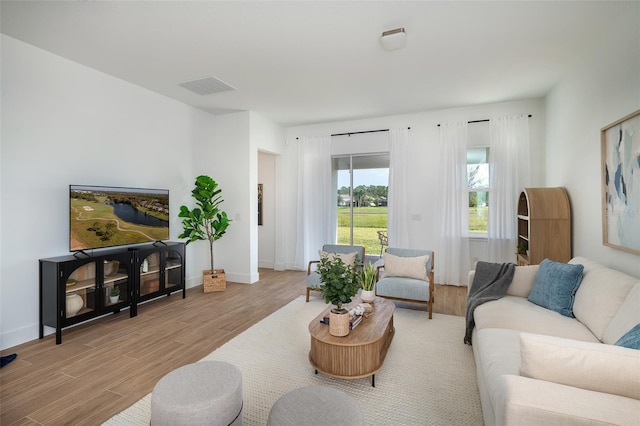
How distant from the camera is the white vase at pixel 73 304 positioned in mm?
3061

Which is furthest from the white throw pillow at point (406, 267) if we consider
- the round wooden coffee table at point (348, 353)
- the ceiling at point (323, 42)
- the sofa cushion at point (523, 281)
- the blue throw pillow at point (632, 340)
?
Answer: the ceiling at point (323, 42)

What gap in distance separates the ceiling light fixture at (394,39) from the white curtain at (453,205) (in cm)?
253

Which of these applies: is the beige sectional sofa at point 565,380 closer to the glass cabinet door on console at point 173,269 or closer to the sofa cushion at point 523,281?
the sofa cushion at point 523,281

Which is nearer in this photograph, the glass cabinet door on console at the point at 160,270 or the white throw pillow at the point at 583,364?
the white throw pillow at the point at 583,364

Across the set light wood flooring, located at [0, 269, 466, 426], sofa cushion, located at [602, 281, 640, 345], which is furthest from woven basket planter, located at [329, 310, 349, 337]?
sofa cushion, located at [602, 281, 640, 345]

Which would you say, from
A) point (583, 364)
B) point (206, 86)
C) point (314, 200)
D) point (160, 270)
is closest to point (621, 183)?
point (583, 364)


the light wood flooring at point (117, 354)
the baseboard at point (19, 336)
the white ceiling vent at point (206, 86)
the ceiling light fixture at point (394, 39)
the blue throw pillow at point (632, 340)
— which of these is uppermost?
the white ceiling vent at point (206, 86)

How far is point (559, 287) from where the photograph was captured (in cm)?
254

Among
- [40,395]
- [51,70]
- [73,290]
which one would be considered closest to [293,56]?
[51,70]

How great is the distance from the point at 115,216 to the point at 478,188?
216 inches

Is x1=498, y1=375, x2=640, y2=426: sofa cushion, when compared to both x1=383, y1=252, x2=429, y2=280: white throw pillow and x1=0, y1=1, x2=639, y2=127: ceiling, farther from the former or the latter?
x1=0, y1=1, x2=639, y2=127: ceiling

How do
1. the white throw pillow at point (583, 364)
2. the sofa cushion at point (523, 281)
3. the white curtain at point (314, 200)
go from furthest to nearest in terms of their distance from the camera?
the white curtain at point (314, 200)
the sofa cushion at point (523, 281)
the white throw pillow at point (583, 364)

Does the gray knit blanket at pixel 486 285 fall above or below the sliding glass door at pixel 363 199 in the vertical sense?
below

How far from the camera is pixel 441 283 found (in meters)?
5.20
